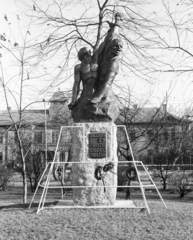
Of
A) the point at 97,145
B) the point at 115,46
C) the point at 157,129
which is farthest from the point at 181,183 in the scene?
the point at 115,46

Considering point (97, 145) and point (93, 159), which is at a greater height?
point (97, 145)

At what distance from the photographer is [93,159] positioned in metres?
7.99

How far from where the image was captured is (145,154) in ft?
125

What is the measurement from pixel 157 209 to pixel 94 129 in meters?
2.21

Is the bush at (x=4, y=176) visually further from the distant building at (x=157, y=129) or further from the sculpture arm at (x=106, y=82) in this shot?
the sculpture arm at (x=106, y=82)

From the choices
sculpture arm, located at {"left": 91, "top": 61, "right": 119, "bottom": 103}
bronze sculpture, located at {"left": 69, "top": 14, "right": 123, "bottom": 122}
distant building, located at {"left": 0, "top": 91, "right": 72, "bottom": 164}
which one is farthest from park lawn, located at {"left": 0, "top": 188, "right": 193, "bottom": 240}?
distant building, located at {"left": 0, "top": 91, "right": 72, "bottom": 164}

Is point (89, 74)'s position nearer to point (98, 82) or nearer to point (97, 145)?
point (98, 82)

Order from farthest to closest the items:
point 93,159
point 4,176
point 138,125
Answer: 1. point 4,176
2. point 138,125
3. point 93,159

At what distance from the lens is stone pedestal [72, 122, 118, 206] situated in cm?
792

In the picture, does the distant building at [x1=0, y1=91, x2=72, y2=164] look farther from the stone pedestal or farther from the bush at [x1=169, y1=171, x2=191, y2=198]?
the bush at [x1=169, y1=171, x2=191, y2=198]

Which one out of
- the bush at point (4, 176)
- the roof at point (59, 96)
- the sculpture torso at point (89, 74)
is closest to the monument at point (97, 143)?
the sculpture torso at point (89, 74)

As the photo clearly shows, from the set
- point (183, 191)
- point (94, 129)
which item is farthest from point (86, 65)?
point (183, 191)

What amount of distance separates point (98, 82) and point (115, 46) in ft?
3.21

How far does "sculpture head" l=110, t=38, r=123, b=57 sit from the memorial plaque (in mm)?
1971
